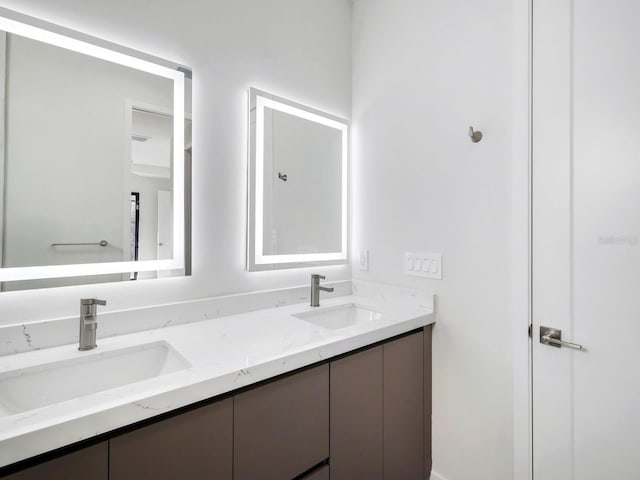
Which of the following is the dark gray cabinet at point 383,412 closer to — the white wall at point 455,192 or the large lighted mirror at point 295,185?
the white wall at point 455,192

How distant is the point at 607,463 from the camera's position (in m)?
0.96

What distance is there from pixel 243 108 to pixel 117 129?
53 centimetres

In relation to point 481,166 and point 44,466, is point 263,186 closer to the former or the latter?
point 481,166

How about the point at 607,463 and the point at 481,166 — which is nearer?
the point at 607,463

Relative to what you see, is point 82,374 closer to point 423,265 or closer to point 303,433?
point 303,433

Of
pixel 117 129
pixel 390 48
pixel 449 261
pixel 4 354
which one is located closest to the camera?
pixel 4 354

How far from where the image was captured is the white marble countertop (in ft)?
1.96

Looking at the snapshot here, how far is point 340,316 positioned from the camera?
1581mm

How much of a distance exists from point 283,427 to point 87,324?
0.68 meters

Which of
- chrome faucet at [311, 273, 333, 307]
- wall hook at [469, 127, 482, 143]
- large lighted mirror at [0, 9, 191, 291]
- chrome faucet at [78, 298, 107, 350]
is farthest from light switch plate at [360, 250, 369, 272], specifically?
chrome faucet at [78, 298, 107, 350]

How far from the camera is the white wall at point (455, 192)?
1.20 metres

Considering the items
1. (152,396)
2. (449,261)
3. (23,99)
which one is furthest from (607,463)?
(23,99)

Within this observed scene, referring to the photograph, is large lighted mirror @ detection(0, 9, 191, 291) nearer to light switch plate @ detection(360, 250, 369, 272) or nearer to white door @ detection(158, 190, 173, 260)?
white door @ detection(158, 190, 173, 260)

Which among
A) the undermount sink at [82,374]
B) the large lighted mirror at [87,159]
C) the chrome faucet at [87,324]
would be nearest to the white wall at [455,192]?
the large lighted mirror at [87,159]
